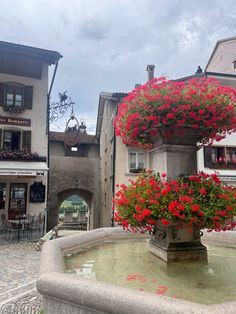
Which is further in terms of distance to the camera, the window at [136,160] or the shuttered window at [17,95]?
the window at [136,160]

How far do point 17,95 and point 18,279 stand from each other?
39.9 ft

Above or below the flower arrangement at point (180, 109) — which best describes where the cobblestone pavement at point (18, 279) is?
below

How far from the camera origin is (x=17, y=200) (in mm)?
15164

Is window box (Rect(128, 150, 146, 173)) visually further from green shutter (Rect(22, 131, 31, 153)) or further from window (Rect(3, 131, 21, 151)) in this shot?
window (Rect(3, 131, 21, 151))

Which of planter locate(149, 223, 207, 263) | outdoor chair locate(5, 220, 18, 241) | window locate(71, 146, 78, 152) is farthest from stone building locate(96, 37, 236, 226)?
planter locate(149, 223, 207, 263)

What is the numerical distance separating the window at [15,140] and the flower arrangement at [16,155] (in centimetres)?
47

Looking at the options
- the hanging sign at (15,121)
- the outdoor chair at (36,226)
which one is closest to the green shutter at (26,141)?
the hanging sign at (15,121)

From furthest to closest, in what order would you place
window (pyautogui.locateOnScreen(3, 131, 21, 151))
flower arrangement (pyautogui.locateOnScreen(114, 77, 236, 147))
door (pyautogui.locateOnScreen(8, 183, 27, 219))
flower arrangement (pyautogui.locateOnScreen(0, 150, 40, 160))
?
1. window (pyautogui.locateOnScreen(3, 131, 21, 151))
2. door (pyautogui.locateOnScreen(8, 183, 27, 219))
3. flower arrangement (pyautogui.locateOnScreen(0, 150, 40, 160))
4. flower arrangement (pyautogui.locateOnScreen(114, 77, 236, 147))

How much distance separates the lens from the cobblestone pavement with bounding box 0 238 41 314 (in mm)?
4859

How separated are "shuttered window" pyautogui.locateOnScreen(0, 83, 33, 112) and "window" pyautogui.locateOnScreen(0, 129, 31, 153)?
1614 mm

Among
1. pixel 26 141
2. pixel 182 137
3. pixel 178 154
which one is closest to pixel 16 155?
pixel 26 141

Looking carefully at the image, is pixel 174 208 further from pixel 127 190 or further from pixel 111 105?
pixel 111 105

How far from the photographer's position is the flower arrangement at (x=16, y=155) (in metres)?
14.5

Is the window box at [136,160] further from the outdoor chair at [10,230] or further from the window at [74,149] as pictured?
the outdoor chair at [10,230]
